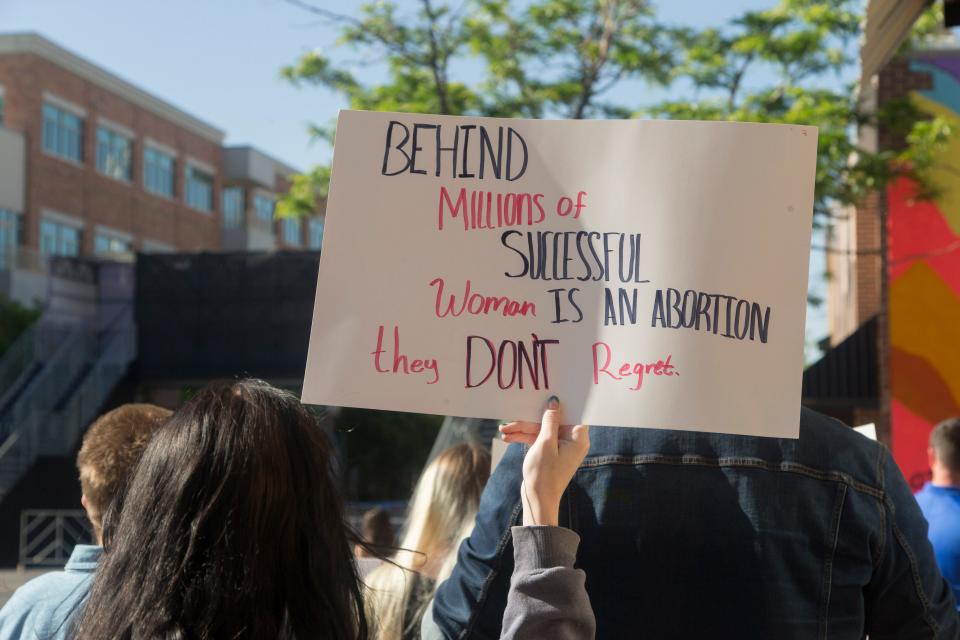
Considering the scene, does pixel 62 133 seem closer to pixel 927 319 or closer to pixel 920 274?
pixel 920 274

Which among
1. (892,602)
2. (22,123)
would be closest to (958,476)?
(892,602)

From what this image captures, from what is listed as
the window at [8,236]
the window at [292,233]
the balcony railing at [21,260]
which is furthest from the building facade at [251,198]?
the balcony railing at [21,260]

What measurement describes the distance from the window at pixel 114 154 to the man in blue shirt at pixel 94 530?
118 ft

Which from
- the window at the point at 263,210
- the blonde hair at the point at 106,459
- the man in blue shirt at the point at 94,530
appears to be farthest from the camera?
the window at the point at 263,210

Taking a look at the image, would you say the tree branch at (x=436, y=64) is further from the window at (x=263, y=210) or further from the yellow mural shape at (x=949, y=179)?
the window at (x=263, y=210)

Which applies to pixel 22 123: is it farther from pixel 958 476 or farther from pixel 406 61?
pixel 958 476

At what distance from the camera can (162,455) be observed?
180 cm

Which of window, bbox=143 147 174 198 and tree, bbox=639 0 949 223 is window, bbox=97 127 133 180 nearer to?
window, bbox=143 147 174 198

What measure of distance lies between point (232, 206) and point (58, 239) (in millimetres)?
11834

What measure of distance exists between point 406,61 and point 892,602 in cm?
1227

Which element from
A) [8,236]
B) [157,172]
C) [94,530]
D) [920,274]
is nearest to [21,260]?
[8,236]

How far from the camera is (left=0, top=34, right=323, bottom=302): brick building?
32.9 m

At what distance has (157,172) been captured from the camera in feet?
132

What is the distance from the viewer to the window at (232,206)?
4528 cm
